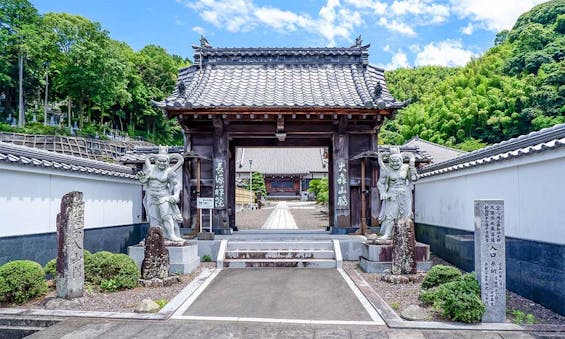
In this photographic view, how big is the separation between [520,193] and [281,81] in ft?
30.6

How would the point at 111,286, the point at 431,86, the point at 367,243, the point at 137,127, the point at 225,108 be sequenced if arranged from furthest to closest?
the point at 431,86
the point at 137,127
the point at 225,108
the point at 367,243
the point at 111,286

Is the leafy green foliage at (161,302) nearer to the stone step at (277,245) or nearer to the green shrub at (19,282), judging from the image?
the green shrub at (19,282)

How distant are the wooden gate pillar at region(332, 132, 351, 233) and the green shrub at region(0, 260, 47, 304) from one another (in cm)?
855

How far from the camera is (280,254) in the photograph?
1091cm

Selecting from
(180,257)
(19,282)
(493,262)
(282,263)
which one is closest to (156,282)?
(180,257)

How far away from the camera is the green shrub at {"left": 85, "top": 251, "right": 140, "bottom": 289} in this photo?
784cm

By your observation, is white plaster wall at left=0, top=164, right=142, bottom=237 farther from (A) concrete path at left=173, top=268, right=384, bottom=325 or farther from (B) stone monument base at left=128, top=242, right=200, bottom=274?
(A) concrete path at left=173, top=268, right=384, bottom=325

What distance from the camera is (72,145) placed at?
112 ft

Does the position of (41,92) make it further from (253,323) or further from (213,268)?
(253,323)

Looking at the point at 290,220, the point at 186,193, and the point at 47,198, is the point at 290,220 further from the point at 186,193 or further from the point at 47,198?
the point at 47,198

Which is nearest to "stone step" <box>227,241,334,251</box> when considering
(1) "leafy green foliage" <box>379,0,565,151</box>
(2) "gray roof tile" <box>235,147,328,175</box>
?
(1) "leafy green foliage" <box>379,0,565,151</box>

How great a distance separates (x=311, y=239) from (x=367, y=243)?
218cm

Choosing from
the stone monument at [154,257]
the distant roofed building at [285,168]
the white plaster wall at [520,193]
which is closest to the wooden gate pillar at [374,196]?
the white plaster wall at [520,193]

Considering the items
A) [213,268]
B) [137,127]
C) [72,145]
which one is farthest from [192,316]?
[137,127]
